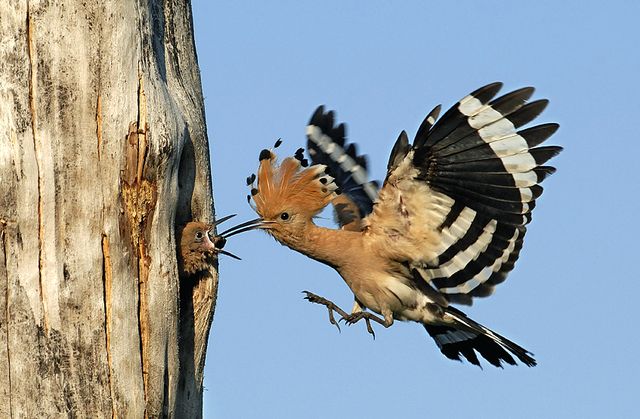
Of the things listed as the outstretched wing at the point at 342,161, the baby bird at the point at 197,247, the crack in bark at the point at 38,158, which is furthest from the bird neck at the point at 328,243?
the crack in bark at the point at 38,158

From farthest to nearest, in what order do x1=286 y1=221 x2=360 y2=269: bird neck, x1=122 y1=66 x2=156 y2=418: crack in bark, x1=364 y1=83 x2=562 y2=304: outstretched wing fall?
x1=286 y1=221 x2=360 y2=269: bird neck, x1=364 y1=83 x2=562 y2=304: outstretched wing, x1=122 y1=66 x2=156 y2=418: crack in bark

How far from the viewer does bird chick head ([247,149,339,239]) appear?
399 centimetres

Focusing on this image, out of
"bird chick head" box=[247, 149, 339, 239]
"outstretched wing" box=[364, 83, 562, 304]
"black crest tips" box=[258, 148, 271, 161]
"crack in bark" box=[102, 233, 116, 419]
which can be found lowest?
"crack in bark" box=[102, 233, 116, 419]

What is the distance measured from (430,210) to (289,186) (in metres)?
0.66

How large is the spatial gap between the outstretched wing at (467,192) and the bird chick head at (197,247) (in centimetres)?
82

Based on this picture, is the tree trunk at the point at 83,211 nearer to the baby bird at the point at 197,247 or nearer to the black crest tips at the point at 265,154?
the baby bird at the point at 197,247

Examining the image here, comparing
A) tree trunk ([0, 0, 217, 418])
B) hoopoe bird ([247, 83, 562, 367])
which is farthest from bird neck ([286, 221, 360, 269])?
tree trunk ([0, 0, 217, 418])

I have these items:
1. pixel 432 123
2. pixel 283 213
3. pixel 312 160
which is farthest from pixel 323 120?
pixel 432 123

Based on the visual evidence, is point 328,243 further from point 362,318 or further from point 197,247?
point 197,247

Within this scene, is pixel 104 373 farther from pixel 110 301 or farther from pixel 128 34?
pixel 128 34

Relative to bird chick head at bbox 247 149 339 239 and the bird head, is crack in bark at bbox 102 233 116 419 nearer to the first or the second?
the bird head

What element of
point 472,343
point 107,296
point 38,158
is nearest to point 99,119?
point 38,158

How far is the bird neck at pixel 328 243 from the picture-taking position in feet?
13.7

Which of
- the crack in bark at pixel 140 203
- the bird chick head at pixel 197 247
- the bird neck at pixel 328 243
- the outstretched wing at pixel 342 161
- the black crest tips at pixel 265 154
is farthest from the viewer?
the outstretched wing at pixel 342 161
